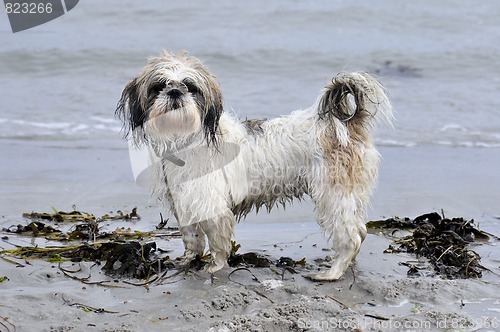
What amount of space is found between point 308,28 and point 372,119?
12067mm

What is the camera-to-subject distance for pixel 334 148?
5301mm

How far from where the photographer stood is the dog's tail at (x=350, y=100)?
5297 mm

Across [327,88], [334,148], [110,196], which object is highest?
[327,88]

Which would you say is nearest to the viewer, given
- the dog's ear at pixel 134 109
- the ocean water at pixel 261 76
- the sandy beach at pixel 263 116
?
the sandy beach at pixel 263 116

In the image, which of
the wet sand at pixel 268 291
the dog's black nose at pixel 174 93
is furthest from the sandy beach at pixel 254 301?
the dog's black nose at pixel 174 93

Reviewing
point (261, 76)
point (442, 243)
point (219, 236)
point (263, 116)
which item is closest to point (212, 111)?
point (219, 236)

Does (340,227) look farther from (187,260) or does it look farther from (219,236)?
(187,260)

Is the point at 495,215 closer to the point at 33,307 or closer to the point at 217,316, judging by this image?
the point at 217,316

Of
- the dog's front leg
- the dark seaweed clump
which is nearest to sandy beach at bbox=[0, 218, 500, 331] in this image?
the dark seaweed clump

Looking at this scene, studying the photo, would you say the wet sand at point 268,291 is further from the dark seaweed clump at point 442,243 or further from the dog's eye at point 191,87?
the dog's eye at point 191,87

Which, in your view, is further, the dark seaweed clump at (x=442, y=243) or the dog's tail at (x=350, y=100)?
the dark seaweed clump at (x=442, y=243)

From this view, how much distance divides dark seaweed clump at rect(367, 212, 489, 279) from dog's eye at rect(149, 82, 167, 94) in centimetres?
210

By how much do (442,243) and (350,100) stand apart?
132 cm

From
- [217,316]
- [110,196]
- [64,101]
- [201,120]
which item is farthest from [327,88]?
[64,101]
